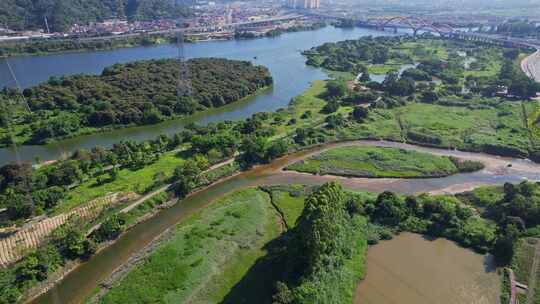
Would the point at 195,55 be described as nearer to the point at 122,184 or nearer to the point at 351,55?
the point at 351,55

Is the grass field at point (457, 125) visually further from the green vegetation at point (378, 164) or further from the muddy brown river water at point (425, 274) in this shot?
the muddy brown river water at point (425, 274)

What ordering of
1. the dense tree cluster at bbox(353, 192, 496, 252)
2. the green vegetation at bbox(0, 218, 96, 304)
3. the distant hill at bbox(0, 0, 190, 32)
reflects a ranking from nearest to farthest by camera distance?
the green vegetation at bbox(0, 218, 96, 304) < the dense tree cluster at bbox(353, 192, 496, 252) < the distant hill at bbox(0, 0, 190, 32)

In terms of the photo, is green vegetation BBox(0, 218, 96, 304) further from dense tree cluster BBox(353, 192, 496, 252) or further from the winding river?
dense tree cluster BBox(353, 192, 496, 252)

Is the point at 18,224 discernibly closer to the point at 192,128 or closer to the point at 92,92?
the point at 192,128

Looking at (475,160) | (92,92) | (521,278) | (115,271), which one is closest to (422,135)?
(475,160)

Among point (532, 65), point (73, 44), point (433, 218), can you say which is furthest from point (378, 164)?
point (73, 44)

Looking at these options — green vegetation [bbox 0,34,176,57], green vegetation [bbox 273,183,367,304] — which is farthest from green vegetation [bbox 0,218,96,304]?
green vegetation [bbox 0,34,176,57]
